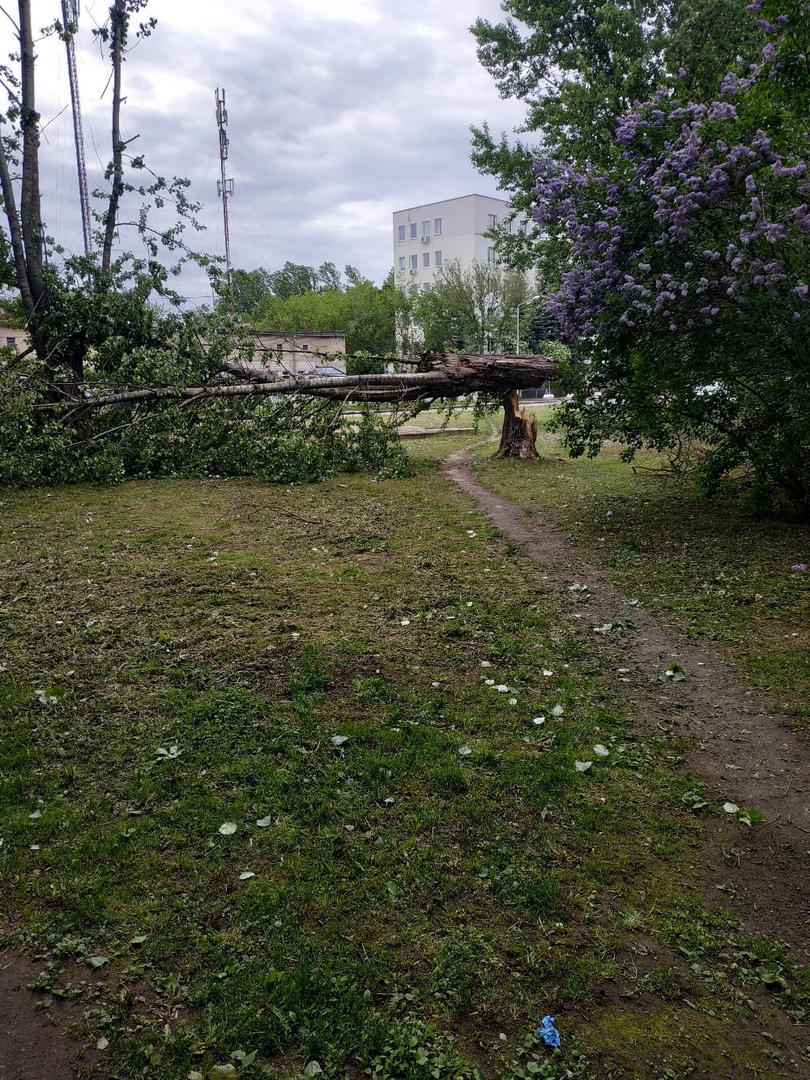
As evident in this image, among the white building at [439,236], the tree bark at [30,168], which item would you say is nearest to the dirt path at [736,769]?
the tree bark at [30,168]

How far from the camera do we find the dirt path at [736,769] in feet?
9.09

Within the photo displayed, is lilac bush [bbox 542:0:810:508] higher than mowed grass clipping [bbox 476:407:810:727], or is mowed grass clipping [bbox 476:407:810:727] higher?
lilac bush [bbox 542:0:810:508]

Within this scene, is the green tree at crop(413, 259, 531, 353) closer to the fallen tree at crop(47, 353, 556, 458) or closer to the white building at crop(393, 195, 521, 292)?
the white building at crop(393, 195, 521, 292)

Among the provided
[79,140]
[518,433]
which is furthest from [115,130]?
[518,433]

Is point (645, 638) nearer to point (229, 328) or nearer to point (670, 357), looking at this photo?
point (670, 357)

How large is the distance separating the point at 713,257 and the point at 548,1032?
6.14 meters

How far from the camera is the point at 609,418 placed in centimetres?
873

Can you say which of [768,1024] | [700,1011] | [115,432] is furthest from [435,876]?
[115,432]

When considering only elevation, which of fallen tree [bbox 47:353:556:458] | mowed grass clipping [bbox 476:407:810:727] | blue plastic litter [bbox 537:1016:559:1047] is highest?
fallen tree [bbox 47:353:556:458]

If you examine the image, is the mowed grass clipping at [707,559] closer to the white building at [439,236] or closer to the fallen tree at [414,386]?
the fallen tree at [414,386]

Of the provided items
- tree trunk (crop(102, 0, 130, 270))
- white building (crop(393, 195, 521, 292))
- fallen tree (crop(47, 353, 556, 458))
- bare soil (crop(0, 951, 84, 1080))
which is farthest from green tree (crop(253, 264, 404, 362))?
bare soil (crop(0, 951, 84, 1080))

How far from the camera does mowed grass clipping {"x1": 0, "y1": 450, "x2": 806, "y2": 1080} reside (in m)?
2.24

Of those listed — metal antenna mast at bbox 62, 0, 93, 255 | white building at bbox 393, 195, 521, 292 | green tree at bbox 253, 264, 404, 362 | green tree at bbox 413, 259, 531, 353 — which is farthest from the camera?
white building at bbox 393, 195, 521, 292

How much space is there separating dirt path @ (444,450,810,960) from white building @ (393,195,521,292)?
6355 centimetres
